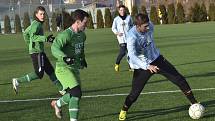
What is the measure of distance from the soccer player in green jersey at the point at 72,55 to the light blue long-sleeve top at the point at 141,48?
2.64ft

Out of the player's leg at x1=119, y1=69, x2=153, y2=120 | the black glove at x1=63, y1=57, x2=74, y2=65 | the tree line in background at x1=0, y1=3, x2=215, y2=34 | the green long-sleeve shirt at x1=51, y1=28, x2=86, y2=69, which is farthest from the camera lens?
the tree line in background at x1=0, y1=3, x2=215, y2=34

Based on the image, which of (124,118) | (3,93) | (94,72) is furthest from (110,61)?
(124,118)

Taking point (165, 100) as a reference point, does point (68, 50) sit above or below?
above

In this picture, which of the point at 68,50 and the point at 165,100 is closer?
the point at 68,50

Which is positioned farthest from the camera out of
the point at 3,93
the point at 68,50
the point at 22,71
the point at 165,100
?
→ the point at 22,71

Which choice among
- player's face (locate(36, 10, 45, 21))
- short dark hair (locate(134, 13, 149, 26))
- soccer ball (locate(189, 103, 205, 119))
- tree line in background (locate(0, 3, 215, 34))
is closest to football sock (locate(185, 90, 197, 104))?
soccer ball (locate(189, 103, 205, 119))

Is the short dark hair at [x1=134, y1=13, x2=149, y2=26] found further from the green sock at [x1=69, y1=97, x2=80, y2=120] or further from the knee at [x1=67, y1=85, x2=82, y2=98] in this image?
the green sock at [x1=69, y1=97, x2=80, y2=120]

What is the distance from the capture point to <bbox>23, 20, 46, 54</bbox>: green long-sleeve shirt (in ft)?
36.4

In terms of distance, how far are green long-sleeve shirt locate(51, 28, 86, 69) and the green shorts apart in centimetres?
8

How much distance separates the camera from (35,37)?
36.5ft

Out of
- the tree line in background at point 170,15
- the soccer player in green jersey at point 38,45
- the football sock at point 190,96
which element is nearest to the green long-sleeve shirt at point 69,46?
the football sock at point 190,96

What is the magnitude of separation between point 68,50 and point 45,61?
371 cm

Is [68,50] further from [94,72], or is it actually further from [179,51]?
[179,51]

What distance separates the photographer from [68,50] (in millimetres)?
8156
